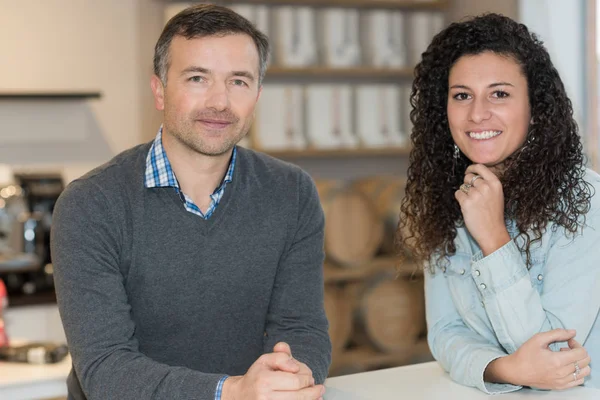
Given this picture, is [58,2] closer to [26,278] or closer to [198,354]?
[26,278]

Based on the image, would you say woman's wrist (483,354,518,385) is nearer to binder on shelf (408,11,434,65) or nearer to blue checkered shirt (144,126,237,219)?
blue checkered shirt (144,126,237,219)

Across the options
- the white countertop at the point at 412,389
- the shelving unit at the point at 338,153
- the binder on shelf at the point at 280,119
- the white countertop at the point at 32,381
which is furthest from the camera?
the shelving unit at the point at 338,153

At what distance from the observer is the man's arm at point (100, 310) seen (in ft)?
5.19

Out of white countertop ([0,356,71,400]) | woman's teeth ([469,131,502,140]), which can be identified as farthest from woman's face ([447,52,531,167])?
white countertop ([0,356,71,400])

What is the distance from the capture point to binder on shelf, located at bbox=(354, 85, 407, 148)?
4.48 meters

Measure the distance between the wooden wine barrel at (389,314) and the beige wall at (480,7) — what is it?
1.50 m

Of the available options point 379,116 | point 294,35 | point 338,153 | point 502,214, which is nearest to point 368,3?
point 294,35

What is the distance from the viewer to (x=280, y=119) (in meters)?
4.26

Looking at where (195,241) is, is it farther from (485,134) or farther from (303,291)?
(485,134)

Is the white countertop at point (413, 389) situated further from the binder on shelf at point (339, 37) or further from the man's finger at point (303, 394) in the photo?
the binder on shelf at point (339, 37)

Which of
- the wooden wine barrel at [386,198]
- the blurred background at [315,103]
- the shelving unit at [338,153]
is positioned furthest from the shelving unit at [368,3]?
the wooden wine barrel at [386,198]

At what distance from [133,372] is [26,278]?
2181 millimetres

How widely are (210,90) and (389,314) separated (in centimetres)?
275

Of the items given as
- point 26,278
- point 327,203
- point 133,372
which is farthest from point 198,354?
point 327,203
